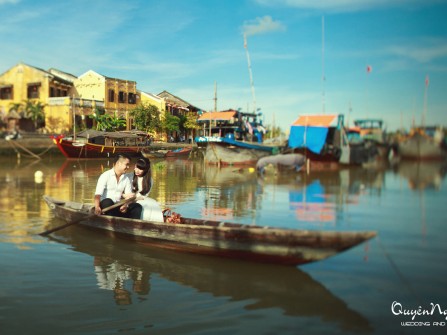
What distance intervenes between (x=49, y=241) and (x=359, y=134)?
117 ft

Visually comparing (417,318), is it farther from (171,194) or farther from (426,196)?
(426,196)

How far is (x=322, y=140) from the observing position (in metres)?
23.7

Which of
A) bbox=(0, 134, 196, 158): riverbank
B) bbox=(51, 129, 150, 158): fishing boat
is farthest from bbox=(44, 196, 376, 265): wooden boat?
bbox=(0, 134, 196, 158): riverbank

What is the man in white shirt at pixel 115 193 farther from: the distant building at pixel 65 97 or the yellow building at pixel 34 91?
the yellow building at pixel 34 91

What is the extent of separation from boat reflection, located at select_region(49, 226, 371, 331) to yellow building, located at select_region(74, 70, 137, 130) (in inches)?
1001

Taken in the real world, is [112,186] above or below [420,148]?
below

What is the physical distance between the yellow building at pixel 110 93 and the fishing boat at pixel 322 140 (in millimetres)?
13548

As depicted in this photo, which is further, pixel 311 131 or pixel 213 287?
pixel 311 131

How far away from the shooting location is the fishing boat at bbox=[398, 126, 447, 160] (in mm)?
30766

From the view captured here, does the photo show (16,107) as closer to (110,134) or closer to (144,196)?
(110,134)

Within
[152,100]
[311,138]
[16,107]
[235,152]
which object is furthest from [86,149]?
[311,138]

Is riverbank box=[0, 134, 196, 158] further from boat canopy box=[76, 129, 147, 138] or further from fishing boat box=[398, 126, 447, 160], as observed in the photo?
fishing boat box=[398, 126, 447, 160]

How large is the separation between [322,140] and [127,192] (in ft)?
62.7

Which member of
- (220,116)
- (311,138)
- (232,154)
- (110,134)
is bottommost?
(232,154)
